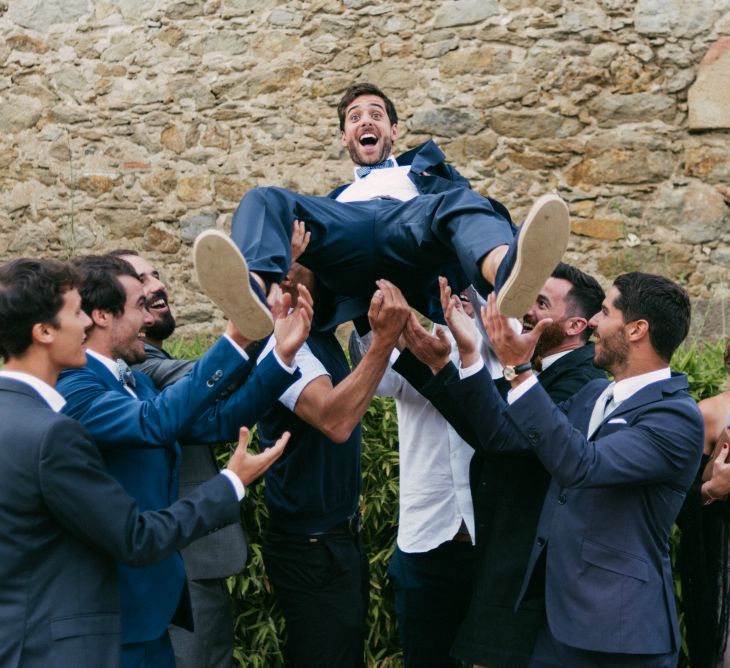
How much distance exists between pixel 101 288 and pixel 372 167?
1.64 metres

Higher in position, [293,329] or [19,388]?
[19,388]

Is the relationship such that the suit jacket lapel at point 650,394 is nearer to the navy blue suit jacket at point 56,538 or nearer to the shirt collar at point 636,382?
the shirt collar at point 636,382

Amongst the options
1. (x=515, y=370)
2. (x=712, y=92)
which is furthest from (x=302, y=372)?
(x=712, y=92)

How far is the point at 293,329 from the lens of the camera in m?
3.20

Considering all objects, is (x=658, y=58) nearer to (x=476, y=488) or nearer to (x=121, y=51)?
(x=121, y=51)

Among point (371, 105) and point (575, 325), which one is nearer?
point (575, 325)

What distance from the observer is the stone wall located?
727 centimetres

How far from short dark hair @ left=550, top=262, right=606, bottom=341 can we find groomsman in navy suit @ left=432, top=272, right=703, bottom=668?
393mm

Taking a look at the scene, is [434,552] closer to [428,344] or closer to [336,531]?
[336,531]

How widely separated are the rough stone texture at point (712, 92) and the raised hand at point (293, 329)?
4.88 meters

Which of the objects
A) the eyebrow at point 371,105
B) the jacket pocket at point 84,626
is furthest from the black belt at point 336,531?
the eyebrow at point 371,105

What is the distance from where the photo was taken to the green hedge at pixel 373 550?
418cm

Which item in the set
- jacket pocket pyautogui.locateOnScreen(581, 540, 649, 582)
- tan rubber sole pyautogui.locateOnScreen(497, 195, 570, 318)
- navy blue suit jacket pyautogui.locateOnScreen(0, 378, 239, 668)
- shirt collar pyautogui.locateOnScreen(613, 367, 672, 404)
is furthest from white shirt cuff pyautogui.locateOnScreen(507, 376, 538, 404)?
navy blue suit jacket pyautogui.locateOnScreen(0, 378, 239, 668)

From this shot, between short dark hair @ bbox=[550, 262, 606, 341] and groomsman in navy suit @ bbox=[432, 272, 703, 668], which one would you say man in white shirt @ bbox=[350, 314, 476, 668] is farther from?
short dark hair @ bbox=[550, 262, 606, 341]
